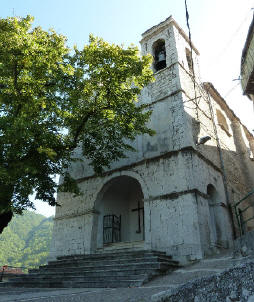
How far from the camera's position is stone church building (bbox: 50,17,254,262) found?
9531 mm

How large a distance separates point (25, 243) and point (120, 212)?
69535 millimetres

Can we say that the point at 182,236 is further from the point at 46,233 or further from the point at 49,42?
the point at 46,233

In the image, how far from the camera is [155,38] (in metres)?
15.2

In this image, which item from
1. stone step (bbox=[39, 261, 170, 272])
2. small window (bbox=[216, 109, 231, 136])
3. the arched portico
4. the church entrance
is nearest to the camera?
stone step (bbox=[39, 261, 170, 272])

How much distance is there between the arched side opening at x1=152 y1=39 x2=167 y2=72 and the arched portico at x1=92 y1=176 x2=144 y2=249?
6.67 metres

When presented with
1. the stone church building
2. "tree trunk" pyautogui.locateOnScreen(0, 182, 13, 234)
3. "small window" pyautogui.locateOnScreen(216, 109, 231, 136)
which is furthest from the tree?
"small window" pyautogui.locateOnScreen(216, 109, 231, 136)

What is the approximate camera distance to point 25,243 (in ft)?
238

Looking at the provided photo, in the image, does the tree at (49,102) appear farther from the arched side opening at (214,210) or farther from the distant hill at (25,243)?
the distant hill at (25,243)

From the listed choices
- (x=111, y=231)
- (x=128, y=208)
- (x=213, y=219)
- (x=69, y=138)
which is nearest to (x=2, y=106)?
(x=69, y=138)

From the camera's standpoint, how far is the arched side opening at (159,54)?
46.8 ft

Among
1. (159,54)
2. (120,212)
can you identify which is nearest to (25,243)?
(120,212)

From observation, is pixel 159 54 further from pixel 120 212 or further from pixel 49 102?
pixel 120 212

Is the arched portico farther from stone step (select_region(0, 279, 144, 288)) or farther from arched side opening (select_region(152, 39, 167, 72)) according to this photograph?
arched side opening (select_region(152, 39, 167, 72))

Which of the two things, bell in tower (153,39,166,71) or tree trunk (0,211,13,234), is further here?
bell in tower (153,39,166,71)
